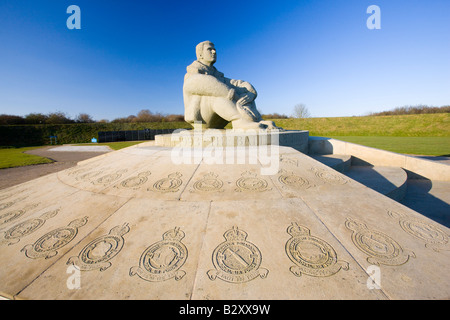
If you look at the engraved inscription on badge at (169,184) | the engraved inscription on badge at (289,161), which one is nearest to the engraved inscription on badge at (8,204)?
the engraved inscription on badge at (169,184)

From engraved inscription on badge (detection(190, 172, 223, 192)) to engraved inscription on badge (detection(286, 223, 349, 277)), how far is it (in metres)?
1.20

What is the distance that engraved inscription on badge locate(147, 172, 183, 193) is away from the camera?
278 cm

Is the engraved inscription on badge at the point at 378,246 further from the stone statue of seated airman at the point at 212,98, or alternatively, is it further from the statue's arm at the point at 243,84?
the statue's arm at the point at 243,84

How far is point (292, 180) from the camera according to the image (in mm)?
2951

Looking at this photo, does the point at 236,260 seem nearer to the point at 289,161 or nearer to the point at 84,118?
the point at 289,161

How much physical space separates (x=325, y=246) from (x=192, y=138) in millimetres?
3670

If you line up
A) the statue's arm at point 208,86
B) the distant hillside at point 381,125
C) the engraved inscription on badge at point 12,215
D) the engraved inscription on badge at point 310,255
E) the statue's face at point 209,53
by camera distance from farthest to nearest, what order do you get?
the distant hillside at point 381,125
the statue's face at point 209,53
the statue's arm at point 208,86
the engraved inscription on badge at point 12,215
the engraved inscription on badge at point 310,255

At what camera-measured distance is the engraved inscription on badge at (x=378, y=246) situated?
1.59 metres

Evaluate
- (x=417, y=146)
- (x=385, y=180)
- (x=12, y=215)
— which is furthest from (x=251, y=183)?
(x=417, y=146)

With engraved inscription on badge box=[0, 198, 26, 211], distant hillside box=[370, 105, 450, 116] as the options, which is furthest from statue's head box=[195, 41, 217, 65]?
distant hillside box=[370, 105, 450, 116]

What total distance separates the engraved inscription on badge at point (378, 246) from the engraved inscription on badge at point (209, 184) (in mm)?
1674

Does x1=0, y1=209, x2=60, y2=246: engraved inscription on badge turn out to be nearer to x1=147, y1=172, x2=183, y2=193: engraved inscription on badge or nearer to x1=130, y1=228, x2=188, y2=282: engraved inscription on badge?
x1=147, y1=172, x2=183, y2=193: engraved inscription on badge

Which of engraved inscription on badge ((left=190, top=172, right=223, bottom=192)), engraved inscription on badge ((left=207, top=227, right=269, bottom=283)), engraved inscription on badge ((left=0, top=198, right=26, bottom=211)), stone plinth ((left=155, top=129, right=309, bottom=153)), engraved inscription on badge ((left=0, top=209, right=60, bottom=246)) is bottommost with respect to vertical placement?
engraved inscription on badge ((left=207, top=227, right=269, bottom=283))
